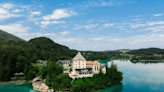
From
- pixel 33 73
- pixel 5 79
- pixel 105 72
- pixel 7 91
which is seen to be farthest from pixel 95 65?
pixel 5 79

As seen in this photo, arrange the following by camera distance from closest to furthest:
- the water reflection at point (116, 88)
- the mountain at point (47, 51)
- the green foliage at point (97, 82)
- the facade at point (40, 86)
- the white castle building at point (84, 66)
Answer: the green foliage at point (97, 82) → the facade at point (40, 86) → the water reflection at point (116, 88) → the white castle building at point (84, 66) → the mountain at point (47, 51)

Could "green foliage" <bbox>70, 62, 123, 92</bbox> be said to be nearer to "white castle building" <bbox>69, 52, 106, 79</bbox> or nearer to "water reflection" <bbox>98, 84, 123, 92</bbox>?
"water reflection" <bbox>98, 84, 123, 92</bbox>

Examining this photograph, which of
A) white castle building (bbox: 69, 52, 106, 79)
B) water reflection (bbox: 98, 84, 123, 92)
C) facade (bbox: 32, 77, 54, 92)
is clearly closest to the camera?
facade (bbox: 32, 77, 54, 92)

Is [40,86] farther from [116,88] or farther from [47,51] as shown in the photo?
[47,51]

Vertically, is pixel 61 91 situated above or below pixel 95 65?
below

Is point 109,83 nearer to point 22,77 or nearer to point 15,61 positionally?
point 22,77

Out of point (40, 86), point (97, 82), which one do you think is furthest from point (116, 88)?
point (40, 86)

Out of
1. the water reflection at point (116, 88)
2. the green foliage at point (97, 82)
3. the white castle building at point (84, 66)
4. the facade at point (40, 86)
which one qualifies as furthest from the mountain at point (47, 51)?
the water reflection at point (116, 88)

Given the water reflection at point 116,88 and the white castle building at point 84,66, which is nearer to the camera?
the water reflection at point 116,88

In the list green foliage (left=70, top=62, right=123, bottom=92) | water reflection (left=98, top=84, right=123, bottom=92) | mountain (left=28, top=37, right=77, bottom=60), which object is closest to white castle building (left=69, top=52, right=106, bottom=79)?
green foliage (left=70, top=62, right=123, bottom=92)

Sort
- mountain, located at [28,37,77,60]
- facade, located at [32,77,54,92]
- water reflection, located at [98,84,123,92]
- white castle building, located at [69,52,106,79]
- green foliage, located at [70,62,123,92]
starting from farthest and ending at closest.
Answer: mountain, located at [28,37,77,60] → white castle building, located at [69,52,106,79] → water reflection, located at [98,84,123,92] → facade, located at [32,77,54,92] → green foliage, located at [70,62,123,92]

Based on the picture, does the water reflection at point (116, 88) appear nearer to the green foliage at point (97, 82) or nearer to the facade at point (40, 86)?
the green foliage at point (97, 82)
